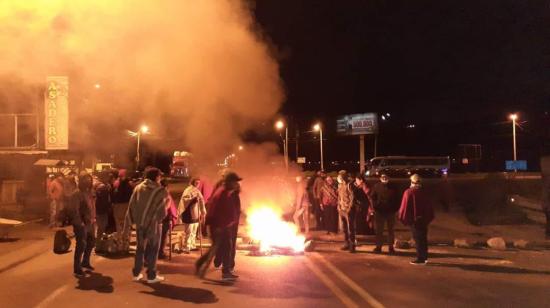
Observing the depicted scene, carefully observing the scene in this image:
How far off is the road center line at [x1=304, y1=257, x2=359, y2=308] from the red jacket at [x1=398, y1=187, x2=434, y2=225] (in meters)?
1.93

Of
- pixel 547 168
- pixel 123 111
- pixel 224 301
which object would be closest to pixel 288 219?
pixel 123 111

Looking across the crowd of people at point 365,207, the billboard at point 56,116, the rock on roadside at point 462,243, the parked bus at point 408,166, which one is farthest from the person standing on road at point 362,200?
the parked bus at point 408,166

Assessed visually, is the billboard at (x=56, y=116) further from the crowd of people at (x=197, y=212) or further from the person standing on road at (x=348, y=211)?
the person standing on road at (x=348, y=211)

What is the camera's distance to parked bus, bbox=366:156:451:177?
2055 inches

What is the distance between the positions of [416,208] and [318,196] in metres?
4.42

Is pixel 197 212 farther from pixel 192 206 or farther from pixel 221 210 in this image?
pixel 221 210

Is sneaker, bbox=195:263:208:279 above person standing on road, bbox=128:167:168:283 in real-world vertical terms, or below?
below

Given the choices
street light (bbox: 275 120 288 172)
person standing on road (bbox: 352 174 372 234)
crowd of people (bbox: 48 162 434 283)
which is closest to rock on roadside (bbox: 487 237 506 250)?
crowd of people (bbox: 48 162 434 283)

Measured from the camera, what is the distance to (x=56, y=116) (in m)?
17.3

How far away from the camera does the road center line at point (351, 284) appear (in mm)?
6742

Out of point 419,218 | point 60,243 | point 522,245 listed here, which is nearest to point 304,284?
point 419,218

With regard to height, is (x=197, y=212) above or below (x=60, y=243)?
above

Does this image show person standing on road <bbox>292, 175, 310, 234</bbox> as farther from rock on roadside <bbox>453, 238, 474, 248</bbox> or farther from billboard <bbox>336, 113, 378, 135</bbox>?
billboard <bbox>336, 113, 378, 135</bbox>

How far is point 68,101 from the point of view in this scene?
15.8 m
